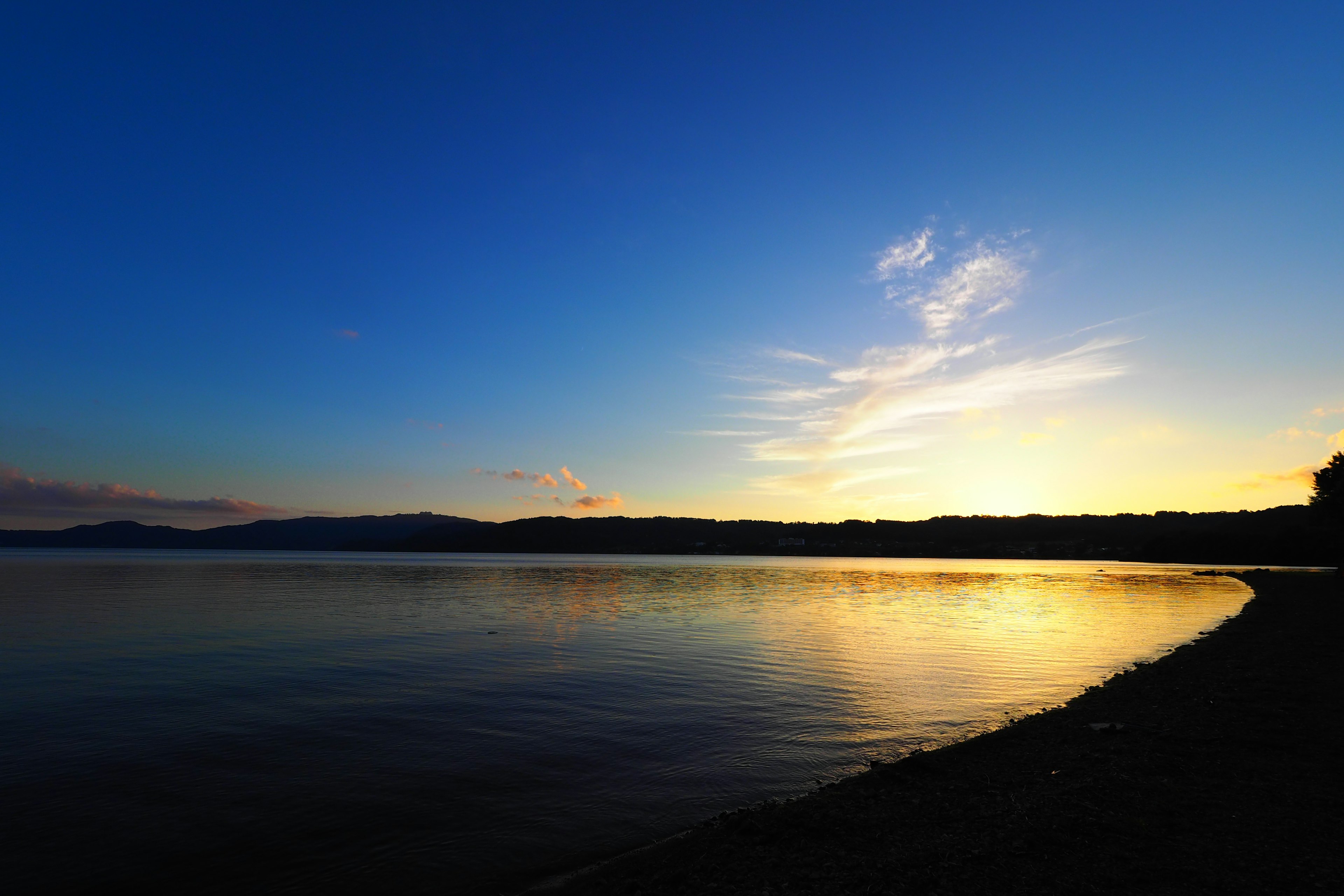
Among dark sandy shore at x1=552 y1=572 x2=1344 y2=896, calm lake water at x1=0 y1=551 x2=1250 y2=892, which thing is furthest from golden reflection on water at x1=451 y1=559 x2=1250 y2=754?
dark sandy shore at x1=552 y1=572 x2=1344 y2=896

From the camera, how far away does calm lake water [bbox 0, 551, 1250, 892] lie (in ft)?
33.3

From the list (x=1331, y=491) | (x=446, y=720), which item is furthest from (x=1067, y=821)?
(x=1331, y=491)

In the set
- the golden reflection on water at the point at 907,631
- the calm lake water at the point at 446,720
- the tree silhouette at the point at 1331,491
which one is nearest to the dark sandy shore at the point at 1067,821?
the calm lake water at the point at 446,720

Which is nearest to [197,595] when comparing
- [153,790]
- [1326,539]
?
[153,790]

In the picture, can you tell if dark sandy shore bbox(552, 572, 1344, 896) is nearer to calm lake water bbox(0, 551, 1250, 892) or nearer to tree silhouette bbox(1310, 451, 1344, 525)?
calm lake water bbox(0, 551, 1250, 892)

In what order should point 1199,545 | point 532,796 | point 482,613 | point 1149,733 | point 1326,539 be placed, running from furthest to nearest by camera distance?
point 1199,545, point 1326,539, point 482,613, point 1149,733, point 532,796

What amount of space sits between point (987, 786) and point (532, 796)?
8105 mm

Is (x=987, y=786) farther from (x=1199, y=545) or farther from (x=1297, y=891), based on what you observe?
(x=1199, y=545)

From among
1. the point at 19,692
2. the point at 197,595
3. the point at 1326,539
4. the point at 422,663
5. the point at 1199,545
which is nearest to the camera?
the point at 19,692

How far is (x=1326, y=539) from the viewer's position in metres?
137

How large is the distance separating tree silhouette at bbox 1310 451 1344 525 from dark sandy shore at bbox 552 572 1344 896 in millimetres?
70647

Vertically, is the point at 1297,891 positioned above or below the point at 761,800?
above

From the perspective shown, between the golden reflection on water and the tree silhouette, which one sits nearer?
the golden reflection on water

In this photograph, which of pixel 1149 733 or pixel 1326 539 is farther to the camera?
pixel 1326 539
